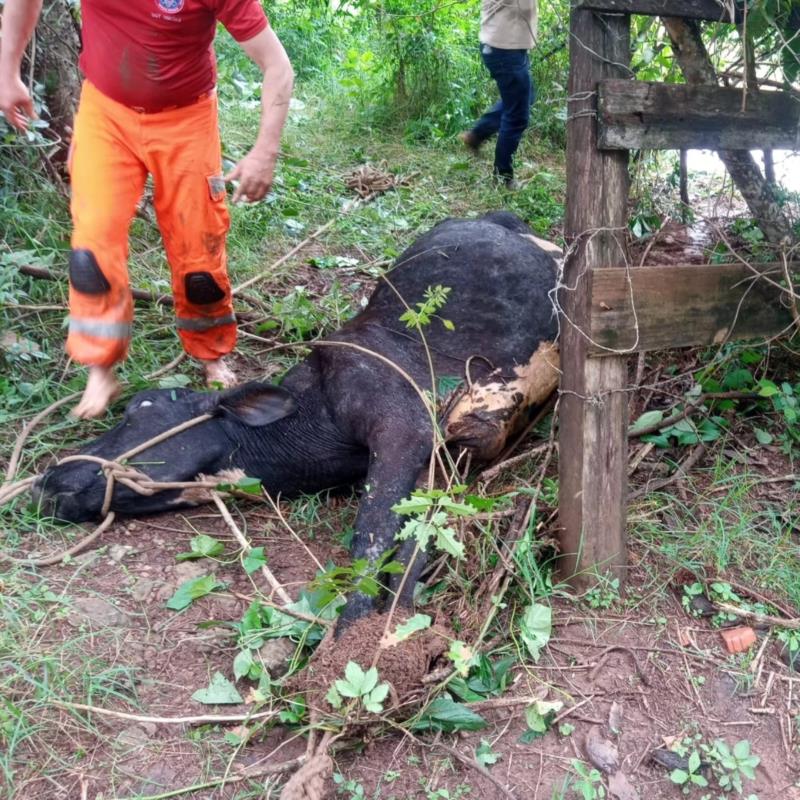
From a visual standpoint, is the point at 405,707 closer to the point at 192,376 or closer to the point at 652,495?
the point at 652,495

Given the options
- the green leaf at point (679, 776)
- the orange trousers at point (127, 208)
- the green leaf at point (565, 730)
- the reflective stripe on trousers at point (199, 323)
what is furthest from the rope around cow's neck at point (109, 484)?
the green leaf at point (679, 776)

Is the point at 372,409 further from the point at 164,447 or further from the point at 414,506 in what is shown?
the point at 414,506

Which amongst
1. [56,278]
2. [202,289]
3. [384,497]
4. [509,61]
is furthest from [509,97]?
[384,497]

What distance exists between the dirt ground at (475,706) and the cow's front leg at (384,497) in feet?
0.97

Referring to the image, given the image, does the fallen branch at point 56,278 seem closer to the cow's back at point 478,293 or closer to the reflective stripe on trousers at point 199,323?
the reflective stripe on trousers at point 199,323

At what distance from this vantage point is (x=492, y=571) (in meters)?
2.66

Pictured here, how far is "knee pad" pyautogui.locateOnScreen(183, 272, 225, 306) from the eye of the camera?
11.8 feet

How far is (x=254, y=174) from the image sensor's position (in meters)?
3.12

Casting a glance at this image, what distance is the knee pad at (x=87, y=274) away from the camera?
305 cm

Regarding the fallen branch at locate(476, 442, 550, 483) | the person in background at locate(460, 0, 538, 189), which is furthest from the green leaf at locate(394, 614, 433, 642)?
the person in background at locate(460, 0, 538, 189)

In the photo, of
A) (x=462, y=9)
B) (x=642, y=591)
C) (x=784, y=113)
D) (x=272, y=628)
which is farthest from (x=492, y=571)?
(x=462, y=9)

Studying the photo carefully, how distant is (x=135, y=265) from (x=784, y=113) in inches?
137

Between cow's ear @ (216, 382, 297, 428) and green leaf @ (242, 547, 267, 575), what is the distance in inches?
27.2

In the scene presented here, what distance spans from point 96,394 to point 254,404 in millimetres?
630
